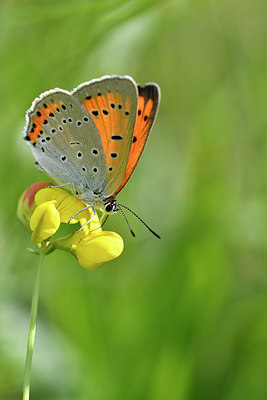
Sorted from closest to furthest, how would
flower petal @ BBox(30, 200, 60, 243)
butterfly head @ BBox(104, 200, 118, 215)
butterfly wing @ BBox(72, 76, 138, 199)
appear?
1. flower petal @ BBox(30, 200, 60, 243)
2. butterfly wing @ BBox(72, 76, 138, 199)
3. butterfly head @ BBox(104, 200, 118, 215)

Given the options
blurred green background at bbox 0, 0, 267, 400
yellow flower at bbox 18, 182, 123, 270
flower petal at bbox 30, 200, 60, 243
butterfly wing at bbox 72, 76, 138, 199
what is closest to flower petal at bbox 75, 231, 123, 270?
yellow flower at bbox 18, 182, 123, 270

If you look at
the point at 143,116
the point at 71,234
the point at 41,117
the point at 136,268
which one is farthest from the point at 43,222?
the point at 136,268

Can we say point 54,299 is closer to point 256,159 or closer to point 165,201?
point 165,201

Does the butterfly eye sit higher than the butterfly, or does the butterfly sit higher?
the butterfly

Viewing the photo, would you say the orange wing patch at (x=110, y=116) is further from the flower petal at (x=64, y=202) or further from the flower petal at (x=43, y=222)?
the flower petal at (x=43, y=222)

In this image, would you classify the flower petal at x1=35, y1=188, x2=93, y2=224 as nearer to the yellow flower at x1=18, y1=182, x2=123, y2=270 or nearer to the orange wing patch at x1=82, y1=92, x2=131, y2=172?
the yellow flower at x1=18, y1=182, x2=123, y2=270

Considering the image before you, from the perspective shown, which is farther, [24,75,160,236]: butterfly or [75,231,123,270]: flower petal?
[24,75,160,236]: butterfly

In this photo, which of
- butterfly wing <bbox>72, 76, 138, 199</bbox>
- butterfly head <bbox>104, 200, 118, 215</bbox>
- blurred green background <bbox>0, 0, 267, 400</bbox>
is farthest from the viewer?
blurred green background <bbox>0, 0, 267, 400</bbox>
